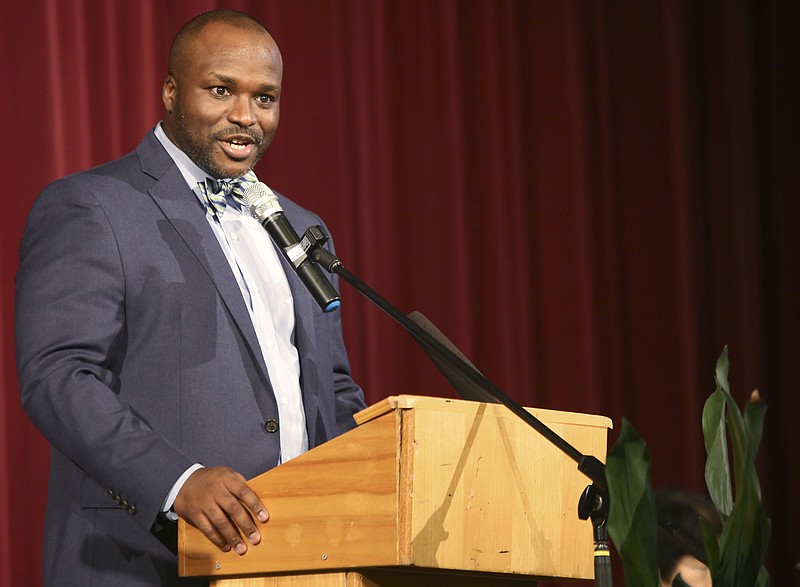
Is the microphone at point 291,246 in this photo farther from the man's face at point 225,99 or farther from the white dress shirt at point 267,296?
the man's face at point 225,99

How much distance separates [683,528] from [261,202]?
1.27m

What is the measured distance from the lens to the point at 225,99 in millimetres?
2256

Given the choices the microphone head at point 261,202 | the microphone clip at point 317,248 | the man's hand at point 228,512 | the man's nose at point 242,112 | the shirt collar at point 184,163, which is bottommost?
the man's hand at point 228,512

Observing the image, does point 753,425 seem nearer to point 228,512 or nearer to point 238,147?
point 228,512

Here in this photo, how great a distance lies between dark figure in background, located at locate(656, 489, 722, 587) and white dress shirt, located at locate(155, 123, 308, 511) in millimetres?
784

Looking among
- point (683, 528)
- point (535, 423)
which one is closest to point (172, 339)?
point (535, 423)

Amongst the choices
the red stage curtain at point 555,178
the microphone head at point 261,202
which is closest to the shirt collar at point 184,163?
the microphone head at point 261,202

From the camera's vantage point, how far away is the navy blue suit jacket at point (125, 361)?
1768mm

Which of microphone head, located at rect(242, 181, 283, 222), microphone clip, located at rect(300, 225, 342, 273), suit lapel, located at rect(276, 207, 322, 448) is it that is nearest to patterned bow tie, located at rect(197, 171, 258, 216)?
suit lapel, located at rect(276, 207, 322, 448)

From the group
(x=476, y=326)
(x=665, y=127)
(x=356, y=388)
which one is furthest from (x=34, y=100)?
(x=665, y=127)

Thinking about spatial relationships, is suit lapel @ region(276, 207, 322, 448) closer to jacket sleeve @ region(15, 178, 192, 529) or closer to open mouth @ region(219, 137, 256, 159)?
open mouth @ region(219, 137, 256, 159)

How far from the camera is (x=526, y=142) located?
160 inches

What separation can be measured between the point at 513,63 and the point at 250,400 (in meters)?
2.35

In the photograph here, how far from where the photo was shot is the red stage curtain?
359 centimetres
